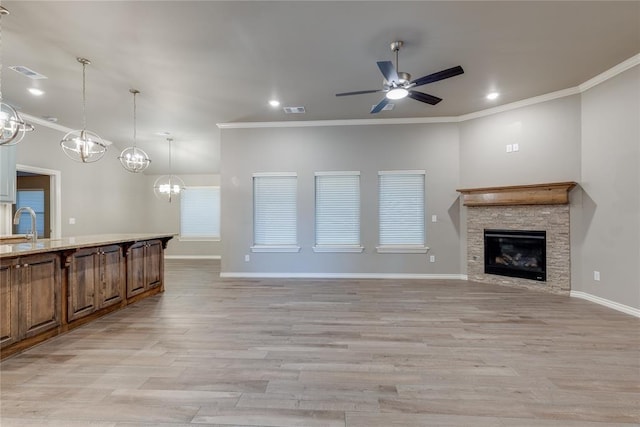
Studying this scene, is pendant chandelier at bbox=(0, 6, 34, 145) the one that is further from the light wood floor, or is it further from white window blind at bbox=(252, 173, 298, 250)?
white window blind at bbox=(252, 173, 298, 250)

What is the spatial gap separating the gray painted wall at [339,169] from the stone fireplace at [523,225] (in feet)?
1.11

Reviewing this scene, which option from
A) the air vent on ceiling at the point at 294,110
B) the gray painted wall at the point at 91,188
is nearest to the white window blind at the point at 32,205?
the gray painted wall at the point at 91,188

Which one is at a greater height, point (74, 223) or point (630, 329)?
point (74, 223)

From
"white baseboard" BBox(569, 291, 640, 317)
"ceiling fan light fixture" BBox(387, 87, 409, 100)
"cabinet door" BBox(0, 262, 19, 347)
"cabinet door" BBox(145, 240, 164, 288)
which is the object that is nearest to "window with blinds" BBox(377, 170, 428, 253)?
"white baseboard" BBox(569, 291, 640, 317)

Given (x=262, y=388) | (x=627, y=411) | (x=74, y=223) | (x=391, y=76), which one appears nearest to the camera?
(x=627, y=411)

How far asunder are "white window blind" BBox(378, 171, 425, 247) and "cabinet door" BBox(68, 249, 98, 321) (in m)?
4.57

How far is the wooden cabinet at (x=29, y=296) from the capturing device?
2527 mm

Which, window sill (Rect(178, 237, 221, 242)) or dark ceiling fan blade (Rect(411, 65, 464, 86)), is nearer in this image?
dark ceiling fan blade (Rect(411, 65, 464, 86))

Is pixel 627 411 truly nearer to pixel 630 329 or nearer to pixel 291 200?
pixel 630 329

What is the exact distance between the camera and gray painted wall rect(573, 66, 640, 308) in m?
3.66

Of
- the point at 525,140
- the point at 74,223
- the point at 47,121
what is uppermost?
the point at 47,121

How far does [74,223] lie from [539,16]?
872 centimetres

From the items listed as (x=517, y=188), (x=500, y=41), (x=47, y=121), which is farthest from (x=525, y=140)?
(x=47, y=121)

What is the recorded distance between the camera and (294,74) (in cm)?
389
